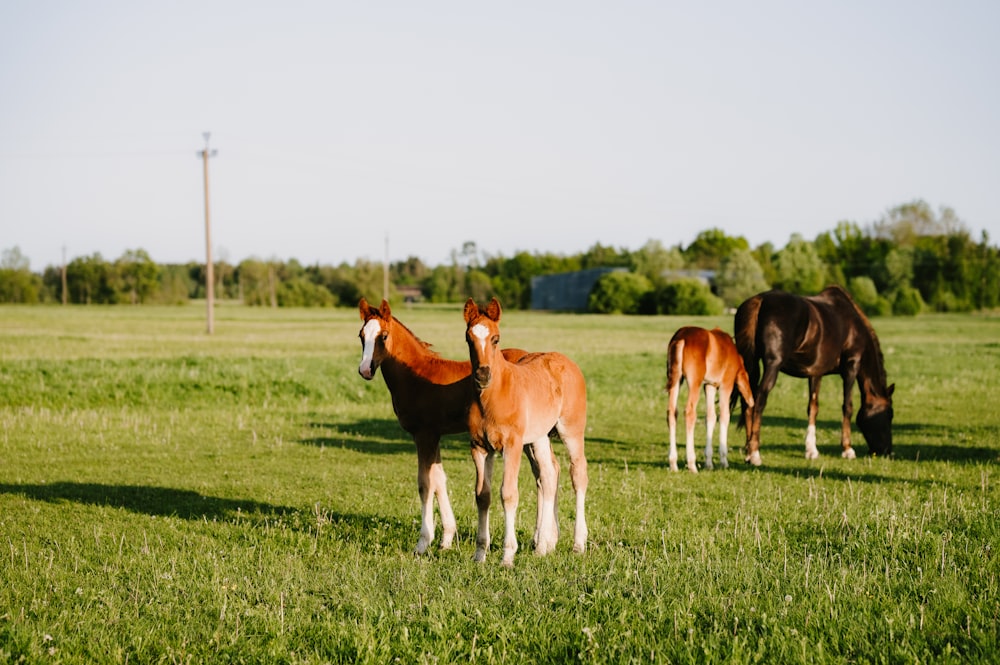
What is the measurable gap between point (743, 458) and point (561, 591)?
831cm

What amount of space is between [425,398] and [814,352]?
9275 millimetres

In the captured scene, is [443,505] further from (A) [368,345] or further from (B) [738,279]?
(B) [738,279]

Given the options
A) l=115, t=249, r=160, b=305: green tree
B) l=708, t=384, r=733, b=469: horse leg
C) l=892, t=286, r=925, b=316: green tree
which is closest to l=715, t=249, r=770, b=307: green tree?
l=892, t=286, r=925, b=316: green tree

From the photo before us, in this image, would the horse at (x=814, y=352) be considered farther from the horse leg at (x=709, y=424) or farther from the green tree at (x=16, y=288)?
the green tree at (x=16, y=288)

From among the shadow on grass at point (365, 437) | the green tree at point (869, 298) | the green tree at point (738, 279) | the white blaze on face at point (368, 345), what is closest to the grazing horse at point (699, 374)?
the shadow on grass at point (365, 437)

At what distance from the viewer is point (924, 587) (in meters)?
6.33

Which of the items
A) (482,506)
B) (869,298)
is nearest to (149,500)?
(482,506)

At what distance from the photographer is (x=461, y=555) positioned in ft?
25.2

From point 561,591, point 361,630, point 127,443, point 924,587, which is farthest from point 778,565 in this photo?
point 127,443

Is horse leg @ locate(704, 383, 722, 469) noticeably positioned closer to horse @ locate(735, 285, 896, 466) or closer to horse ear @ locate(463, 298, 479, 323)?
horse @ locate(735, 285, 896, 466)

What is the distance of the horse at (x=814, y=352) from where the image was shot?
1439cm

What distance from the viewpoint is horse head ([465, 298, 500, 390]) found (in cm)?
668

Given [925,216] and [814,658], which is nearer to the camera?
[814,658]

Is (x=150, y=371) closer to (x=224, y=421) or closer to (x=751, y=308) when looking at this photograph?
(x=224, y=421)
